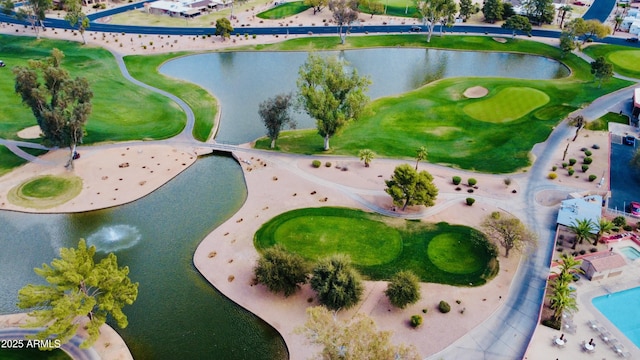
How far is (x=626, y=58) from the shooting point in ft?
441

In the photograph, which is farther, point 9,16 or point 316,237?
point 9,16

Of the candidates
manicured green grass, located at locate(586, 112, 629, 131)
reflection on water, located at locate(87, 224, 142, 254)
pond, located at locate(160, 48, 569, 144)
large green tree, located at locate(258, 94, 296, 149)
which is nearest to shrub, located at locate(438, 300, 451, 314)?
reflection on water, located at locate(87, 224, 142, 254)

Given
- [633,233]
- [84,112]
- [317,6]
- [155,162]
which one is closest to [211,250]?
[155,162]

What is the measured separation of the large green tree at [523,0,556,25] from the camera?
16200 cm

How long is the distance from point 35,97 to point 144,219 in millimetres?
31004

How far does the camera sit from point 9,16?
17388cm

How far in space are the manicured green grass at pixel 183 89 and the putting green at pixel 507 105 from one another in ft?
204

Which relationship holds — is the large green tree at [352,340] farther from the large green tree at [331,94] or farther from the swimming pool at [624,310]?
the large green tree at [331,94]

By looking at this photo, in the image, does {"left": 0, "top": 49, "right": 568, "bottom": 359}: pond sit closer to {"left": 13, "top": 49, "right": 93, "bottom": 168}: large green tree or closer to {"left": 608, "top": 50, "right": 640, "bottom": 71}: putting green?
{"left": 13, "top": 49, "right": 93, "bottom": 168}: large green tree

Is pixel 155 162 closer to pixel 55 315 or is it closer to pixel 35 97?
pixel 35 97

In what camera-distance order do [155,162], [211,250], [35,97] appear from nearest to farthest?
1. [211,250]
2. [35,97]
3. [155,162]

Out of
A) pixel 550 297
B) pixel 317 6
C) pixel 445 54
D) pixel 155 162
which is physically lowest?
pixel 550 297

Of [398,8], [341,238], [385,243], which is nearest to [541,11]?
[398,8]

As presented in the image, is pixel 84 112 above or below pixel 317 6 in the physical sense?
below
